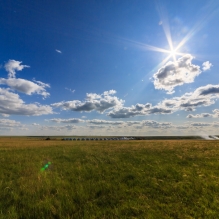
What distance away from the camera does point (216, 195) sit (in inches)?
220

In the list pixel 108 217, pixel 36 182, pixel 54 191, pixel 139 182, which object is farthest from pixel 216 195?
pixel 36 182

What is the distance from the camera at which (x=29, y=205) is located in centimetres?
512

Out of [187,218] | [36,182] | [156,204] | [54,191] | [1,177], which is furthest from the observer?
[1,177]

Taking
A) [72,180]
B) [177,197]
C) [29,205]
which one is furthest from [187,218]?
[72,180]

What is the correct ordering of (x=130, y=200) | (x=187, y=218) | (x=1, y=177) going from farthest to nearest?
1. (x=1, y=177)
2. (x=130, y=200)
3. (x=187, y=218)

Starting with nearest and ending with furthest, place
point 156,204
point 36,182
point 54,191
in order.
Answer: point 156,204, point 54,191, point 36,182

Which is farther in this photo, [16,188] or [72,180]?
[72,180]

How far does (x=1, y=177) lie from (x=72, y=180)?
4.12m

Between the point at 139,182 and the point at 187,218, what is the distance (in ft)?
11.0

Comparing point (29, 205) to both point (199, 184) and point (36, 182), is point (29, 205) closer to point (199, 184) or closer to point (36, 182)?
point (36, 182)

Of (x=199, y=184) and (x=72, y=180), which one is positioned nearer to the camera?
(x=199, y=184)

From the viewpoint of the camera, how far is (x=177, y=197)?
5.58 m

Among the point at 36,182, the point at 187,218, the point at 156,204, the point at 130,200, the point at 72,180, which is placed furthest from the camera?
the point at 72,180

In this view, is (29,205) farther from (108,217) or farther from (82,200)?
(108,217)
